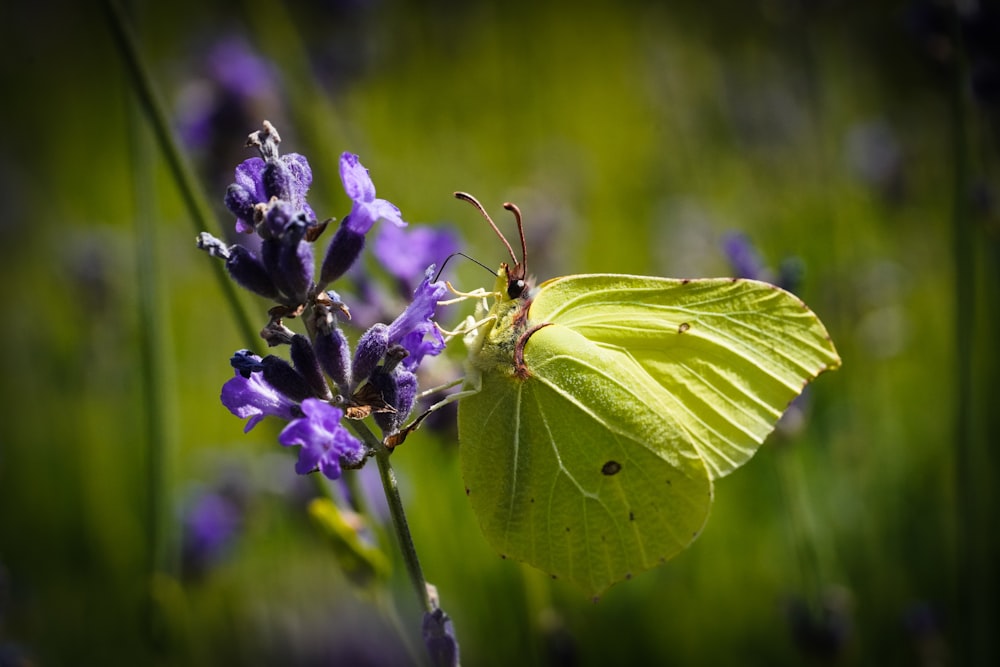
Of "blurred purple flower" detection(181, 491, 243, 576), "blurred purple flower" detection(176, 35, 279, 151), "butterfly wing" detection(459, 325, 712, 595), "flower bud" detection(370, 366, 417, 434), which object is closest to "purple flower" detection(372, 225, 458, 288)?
"butterfly wing" detection(459, 325, 712, 595)

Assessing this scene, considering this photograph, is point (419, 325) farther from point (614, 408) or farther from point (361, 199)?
point (614, 408)

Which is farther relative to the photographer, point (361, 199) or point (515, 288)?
point (515, 288)

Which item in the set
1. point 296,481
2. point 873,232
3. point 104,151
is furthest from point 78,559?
point 104,151

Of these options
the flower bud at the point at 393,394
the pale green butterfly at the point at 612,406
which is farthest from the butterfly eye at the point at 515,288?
the flower bud at the point at 393,394

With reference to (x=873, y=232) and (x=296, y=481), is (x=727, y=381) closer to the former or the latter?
(x=296, y=481)

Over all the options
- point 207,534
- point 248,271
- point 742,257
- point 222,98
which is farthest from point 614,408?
point 222,98
